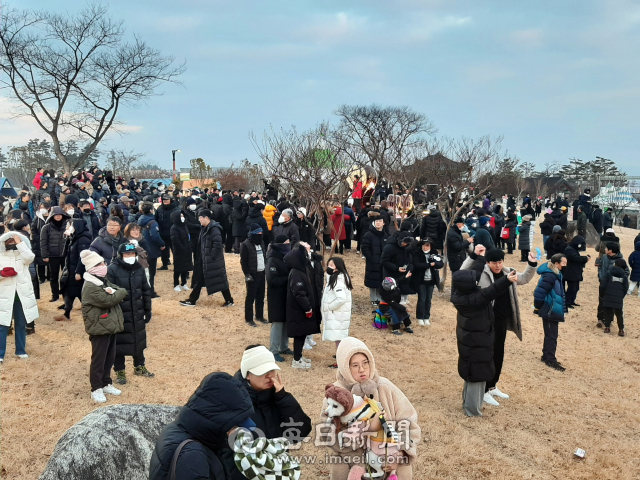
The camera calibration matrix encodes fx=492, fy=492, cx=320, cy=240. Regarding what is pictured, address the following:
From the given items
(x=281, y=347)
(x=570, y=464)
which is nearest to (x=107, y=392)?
(x=281, y=347)

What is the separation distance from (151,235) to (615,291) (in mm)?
9202

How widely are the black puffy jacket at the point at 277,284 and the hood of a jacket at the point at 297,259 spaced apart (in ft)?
0.82

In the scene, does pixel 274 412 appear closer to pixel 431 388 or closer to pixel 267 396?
pixel 267 396

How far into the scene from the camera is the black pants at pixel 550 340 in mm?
7704

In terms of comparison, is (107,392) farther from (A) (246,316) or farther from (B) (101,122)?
(B) (101,122)

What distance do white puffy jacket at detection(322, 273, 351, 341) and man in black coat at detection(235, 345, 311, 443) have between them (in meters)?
3.54

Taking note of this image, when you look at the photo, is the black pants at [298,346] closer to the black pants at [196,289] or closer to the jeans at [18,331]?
the black pants at [196,289]

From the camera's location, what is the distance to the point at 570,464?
4805mm

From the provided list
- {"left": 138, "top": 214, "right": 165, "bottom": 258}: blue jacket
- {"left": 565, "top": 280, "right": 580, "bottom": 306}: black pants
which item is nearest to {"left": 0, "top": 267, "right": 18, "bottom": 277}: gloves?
{"left": 138, "top": 214, "right": 165, "bottom": 258}: blue jacket

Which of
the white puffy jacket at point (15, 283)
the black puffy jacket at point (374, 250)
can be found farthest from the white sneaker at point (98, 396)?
the black puffy jacket at point (374, 250)

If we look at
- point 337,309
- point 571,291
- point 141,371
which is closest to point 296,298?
point 337,309

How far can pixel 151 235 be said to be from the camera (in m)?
9.68

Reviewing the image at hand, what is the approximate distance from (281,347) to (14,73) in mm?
17853

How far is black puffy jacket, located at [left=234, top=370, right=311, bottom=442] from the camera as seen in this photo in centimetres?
297
